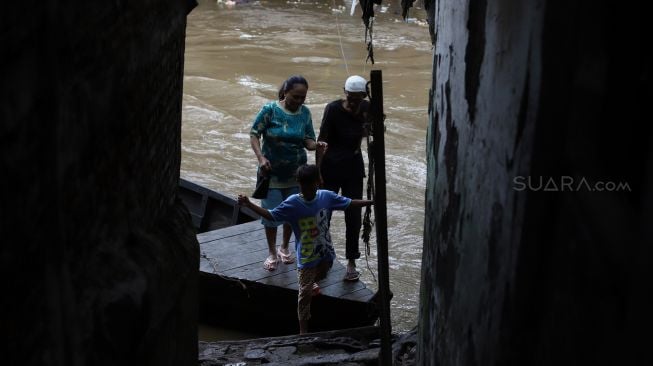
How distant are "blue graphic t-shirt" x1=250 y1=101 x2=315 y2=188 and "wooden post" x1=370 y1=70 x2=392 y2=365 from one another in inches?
67.8

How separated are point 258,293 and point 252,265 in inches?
9.2

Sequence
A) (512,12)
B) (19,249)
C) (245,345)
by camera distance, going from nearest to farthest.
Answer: (19,249)
(512,12)
(245,345)

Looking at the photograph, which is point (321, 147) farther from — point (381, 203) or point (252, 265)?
point (381, 203)

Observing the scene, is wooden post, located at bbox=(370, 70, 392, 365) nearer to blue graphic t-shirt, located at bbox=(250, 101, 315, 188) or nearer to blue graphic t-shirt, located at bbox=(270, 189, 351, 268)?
blue graphic t-shirt, located at bbox=(270, 189, 351, 268)

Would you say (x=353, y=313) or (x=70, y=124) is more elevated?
(x=70, y=124)

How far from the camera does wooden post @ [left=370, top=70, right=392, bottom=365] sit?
3.71 m

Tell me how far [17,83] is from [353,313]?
4.25 m

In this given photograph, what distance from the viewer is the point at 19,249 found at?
158cm

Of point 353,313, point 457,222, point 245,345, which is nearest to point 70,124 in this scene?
point 457,222

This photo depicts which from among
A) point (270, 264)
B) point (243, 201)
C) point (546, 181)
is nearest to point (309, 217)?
point (243, 201)

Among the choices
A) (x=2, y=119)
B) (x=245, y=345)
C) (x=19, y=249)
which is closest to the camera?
(x=2, y=119)

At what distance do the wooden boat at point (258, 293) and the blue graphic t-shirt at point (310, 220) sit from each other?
528mm

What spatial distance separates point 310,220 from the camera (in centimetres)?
496

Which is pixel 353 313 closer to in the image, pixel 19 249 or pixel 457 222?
pixel 457 222
